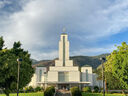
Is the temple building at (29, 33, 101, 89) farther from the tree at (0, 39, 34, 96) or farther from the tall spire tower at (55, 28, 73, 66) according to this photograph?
the tree at (0, 39, 34, 96)

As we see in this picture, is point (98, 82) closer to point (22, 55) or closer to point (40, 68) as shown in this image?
point (40, 68)

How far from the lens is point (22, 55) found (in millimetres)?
33312

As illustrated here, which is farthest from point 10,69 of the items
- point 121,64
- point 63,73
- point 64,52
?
point 64,52

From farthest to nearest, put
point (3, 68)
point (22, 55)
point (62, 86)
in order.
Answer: point (62, 86) < point (22, 55) < point (3, 68)

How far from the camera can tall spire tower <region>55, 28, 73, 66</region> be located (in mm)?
67625

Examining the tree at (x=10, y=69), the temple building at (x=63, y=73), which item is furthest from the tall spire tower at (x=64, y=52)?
the tree at (x=10, y=69)

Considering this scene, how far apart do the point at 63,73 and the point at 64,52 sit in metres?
8.90

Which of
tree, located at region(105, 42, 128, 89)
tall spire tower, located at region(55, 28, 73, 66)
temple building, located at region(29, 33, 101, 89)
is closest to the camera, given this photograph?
tree, located at region(105, 42, 128, 89)

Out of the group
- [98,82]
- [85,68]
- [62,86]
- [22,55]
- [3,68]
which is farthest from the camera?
[98,82]

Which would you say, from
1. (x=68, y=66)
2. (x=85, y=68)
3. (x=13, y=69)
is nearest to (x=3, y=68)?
(x=13, y=69)

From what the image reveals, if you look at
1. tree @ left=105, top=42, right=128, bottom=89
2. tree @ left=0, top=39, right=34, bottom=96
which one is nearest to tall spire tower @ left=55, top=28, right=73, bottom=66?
tree @ left=0, top=39, right=34, bottom=96

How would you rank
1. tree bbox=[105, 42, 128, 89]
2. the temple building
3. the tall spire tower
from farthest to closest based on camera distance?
the tall spire tower, the temple building, tree bbox=[105, 42, 128, 89]

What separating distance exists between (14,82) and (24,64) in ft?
12.5

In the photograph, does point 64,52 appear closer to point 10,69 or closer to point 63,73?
point 63,73
